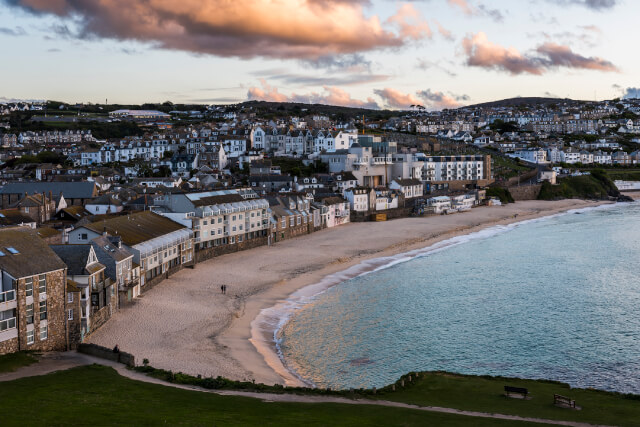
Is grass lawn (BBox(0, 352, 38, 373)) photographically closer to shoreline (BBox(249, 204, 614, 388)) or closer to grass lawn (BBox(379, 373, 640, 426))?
shoreline (BBox(249, 204, 614, 388))

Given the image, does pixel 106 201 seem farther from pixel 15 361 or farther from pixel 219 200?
pixel 15 361

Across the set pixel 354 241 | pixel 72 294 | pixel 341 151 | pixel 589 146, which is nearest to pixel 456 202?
pixel 341 151

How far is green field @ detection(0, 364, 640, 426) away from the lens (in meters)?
15.9

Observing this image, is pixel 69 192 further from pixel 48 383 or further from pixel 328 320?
pixel 48 383

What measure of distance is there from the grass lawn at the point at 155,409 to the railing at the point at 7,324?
282 centimetres

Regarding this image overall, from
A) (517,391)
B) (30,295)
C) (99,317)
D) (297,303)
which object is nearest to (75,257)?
(99,317)

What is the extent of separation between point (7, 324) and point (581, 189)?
95.5 m

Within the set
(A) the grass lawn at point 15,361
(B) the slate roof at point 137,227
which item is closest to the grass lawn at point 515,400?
(A) the grass lawn at point 15,361

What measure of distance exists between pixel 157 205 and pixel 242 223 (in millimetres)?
7005

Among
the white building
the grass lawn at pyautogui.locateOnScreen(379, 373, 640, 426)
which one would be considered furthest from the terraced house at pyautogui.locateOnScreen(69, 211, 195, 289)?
the white building

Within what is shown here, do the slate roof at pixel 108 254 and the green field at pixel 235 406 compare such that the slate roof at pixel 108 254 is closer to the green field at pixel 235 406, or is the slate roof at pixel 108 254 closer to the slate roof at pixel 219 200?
the green field at pixel 235 406

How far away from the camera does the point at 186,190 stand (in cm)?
5762

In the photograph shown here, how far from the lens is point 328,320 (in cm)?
3138

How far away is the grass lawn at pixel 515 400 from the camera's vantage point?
699 inches
